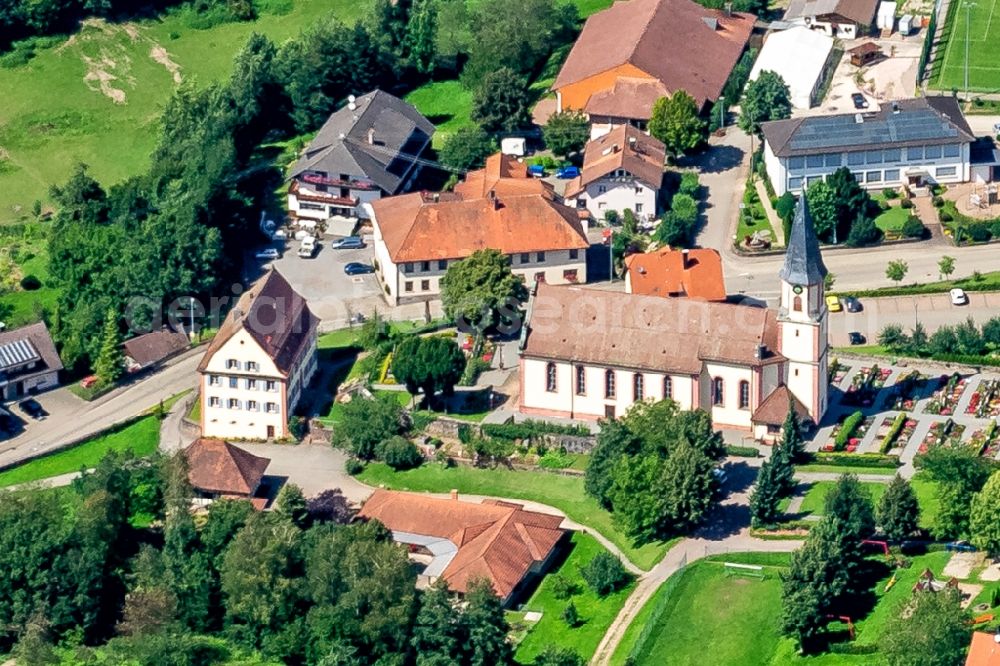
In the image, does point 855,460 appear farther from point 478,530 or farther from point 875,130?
point 875,130

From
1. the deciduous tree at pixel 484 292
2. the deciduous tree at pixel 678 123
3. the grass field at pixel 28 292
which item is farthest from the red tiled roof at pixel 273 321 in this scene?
the deciduous tree at pixel 678 123

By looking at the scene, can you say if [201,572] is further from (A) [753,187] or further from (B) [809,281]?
(A) [753,187]

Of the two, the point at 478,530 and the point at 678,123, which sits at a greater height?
the point at 678,123

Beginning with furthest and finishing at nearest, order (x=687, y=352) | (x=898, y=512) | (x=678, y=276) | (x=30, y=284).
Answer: (x=30, y=284) → (x=678, y=276) → (x=687, y=352) → (x=898, y=512)

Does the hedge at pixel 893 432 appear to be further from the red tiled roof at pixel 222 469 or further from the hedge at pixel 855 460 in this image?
the red tiled roof at pixel 222 469

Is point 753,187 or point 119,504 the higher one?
point 753,187

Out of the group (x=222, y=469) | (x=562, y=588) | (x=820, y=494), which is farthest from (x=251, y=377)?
(x=820, y=494)

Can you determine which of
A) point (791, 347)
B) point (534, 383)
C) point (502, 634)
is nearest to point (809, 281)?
point (791, 347)

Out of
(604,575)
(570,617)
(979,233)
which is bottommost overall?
(570,617)

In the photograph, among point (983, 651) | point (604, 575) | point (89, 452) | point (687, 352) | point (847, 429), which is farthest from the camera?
point (89, 452)
